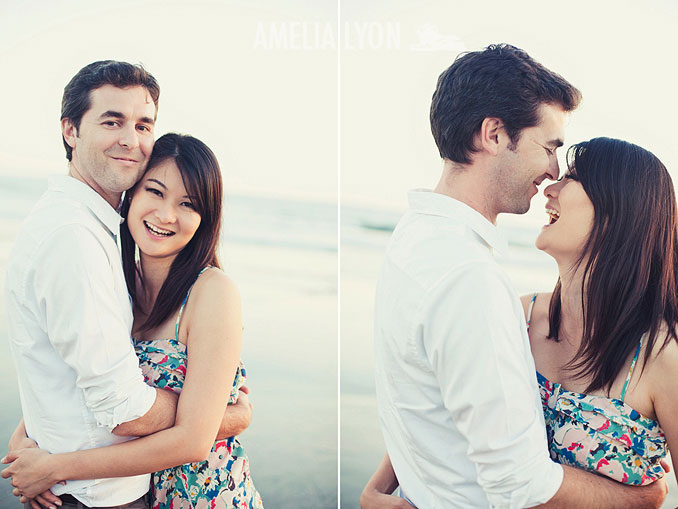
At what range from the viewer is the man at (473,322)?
1125mm

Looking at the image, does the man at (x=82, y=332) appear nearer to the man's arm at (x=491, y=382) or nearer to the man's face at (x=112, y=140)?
the man's face at (x=112, y=140)

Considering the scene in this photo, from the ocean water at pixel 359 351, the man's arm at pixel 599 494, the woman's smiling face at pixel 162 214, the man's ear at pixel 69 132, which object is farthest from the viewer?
the ocean water at pixel 359 351

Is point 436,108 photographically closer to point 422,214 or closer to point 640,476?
point 422,214

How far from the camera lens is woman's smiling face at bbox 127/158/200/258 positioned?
170 centimetres

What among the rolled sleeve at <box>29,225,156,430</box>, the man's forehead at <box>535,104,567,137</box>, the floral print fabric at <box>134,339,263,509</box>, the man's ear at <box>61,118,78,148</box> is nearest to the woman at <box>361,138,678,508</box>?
the man's forehead at <box>535,104,567,137</box>

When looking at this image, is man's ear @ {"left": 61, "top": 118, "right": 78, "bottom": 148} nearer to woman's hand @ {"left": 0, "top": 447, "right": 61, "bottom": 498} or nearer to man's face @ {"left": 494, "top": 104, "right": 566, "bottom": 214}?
woman's hand @ {"left": 0, "top": 447, "right": 61, "bottom": 498}

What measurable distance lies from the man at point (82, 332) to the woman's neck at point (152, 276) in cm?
13

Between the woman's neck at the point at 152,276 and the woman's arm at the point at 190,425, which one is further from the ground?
the woman's neck at the point at 152,276

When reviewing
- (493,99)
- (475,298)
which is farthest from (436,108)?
(475,298)

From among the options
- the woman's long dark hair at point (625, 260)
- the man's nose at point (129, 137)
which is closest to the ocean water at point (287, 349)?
the man's nose at point (129, 137)

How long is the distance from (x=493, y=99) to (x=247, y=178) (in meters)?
2.08

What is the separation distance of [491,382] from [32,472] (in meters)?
1.08

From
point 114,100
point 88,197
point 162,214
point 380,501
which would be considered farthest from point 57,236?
point 380,501

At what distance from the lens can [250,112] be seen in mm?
3244
